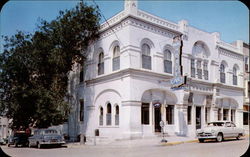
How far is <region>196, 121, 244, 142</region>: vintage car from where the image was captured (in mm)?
19234

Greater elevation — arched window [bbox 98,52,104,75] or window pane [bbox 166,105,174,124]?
arched window [bbox 98,52,104,75]

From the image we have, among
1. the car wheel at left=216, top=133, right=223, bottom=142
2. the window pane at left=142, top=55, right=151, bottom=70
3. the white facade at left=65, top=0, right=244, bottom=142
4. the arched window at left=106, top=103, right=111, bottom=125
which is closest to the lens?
the car wheel at left=216, top=133, right=223, bottom=142

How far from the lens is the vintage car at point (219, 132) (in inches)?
757

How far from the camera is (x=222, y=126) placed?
65.8 ft

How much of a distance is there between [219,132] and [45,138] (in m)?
12.2

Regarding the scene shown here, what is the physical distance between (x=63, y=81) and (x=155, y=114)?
8.55 metres

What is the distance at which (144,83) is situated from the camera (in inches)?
844

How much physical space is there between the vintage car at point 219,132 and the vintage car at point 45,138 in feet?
32.8

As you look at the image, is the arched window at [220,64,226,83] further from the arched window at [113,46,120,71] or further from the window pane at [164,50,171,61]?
the arched window at [113,46,120,71]

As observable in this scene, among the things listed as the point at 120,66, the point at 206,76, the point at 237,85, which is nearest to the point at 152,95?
the point at 120,66

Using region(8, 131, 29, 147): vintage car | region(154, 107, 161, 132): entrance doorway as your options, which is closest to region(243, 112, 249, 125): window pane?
region(154, 107, 161, 132): entrance doorway

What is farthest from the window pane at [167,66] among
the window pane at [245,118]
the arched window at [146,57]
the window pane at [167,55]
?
the window pane at [245,118]

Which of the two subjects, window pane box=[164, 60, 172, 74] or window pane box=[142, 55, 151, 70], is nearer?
window pane box=[142, 55, 151, 70]

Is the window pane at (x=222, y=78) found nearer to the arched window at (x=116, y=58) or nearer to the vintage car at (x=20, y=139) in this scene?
the arched window at (x=116, y=58)
